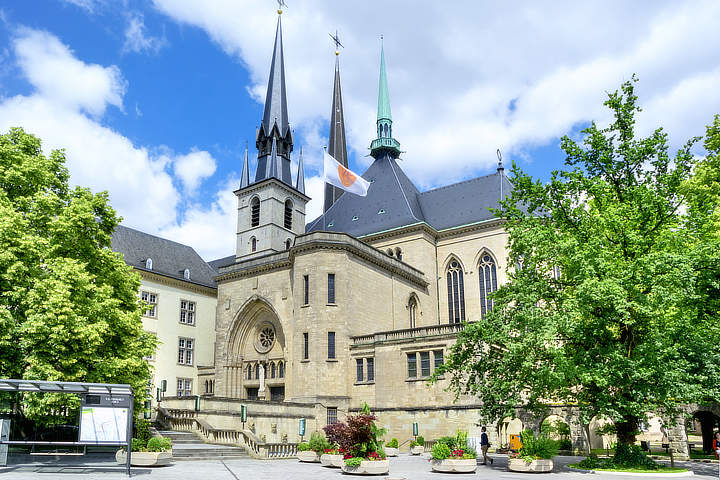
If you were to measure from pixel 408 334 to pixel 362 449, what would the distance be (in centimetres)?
1706

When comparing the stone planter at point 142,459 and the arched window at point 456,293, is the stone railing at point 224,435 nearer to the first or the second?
the stone planter at point 142,459

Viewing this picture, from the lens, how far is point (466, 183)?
174 ft

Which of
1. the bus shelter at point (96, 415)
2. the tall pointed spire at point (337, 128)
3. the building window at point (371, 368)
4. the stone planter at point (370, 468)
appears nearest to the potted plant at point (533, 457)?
the stone planter at point (370, 468)

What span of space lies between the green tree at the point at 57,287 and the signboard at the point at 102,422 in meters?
3.39

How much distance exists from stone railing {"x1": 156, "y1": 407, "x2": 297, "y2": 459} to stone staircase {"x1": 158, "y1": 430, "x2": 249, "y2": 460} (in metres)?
0.36

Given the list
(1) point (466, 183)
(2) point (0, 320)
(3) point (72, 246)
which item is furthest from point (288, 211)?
(2) point (0, 320)

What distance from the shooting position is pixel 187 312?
4850cm

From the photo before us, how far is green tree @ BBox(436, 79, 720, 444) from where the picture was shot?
18.2 m

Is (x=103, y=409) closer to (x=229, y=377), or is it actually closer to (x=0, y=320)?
(x=0, y=320)

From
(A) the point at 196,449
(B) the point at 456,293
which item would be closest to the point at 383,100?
(B) the point at 456,293

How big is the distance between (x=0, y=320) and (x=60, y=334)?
1813mm

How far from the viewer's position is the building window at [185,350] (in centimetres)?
4716

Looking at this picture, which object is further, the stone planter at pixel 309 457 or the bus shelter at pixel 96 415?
the stone planter at pixel 309 457

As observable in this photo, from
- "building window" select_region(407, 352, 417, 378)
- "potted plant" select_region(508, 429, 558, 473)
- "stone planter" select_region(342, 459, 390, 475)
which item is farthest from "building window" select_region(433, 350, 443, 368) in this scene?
"stone planter" select_region(342, 459, 390, 475)
